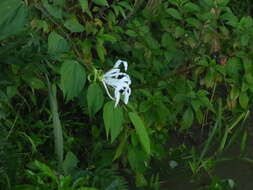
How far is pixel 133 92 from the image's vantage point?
7.63 ft

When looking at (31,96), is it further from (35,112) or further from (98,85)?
(98,85)

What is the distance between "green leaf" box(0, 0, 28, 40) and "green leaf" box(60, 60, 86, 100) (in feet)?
0.64

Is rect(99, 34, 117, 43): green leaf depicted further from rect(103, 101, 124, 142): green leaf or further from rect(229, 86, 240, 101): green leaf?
rect(103, 101, 124, 142): green leaf

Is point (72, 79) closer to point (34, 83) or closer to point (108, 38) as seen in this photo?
point (34, 83)

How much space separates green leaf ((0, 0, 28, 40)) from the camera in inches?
51.7

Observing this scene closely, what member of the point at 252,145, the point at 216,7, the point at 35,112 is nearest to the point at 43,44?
the point at 35,112

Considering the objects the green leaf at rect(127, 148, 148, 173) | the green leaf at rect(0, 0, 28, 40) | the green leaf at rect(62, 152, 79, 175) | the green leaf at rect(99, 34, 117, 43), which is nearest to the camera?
the green leaf at rect(0, 0, 28, 40)

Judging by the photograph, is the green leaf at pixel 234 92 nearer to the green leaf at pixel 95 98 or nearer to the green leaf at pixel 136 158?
the green leaf at pixel 136 158

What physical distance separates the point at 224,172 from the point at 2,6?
1660mm

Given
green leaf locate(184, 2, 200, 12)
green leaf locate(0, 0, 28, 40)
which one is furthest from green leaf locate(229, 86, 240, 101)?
green leaf locate(0, 0, 28, 40)

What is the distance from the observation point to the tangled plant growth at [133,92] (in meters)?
1.99

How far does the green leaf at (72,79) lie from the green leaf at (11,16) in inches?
7.7

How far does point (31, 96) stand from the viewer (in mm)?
2275

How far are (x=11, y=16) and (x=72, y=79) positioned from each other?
0.24 meters
